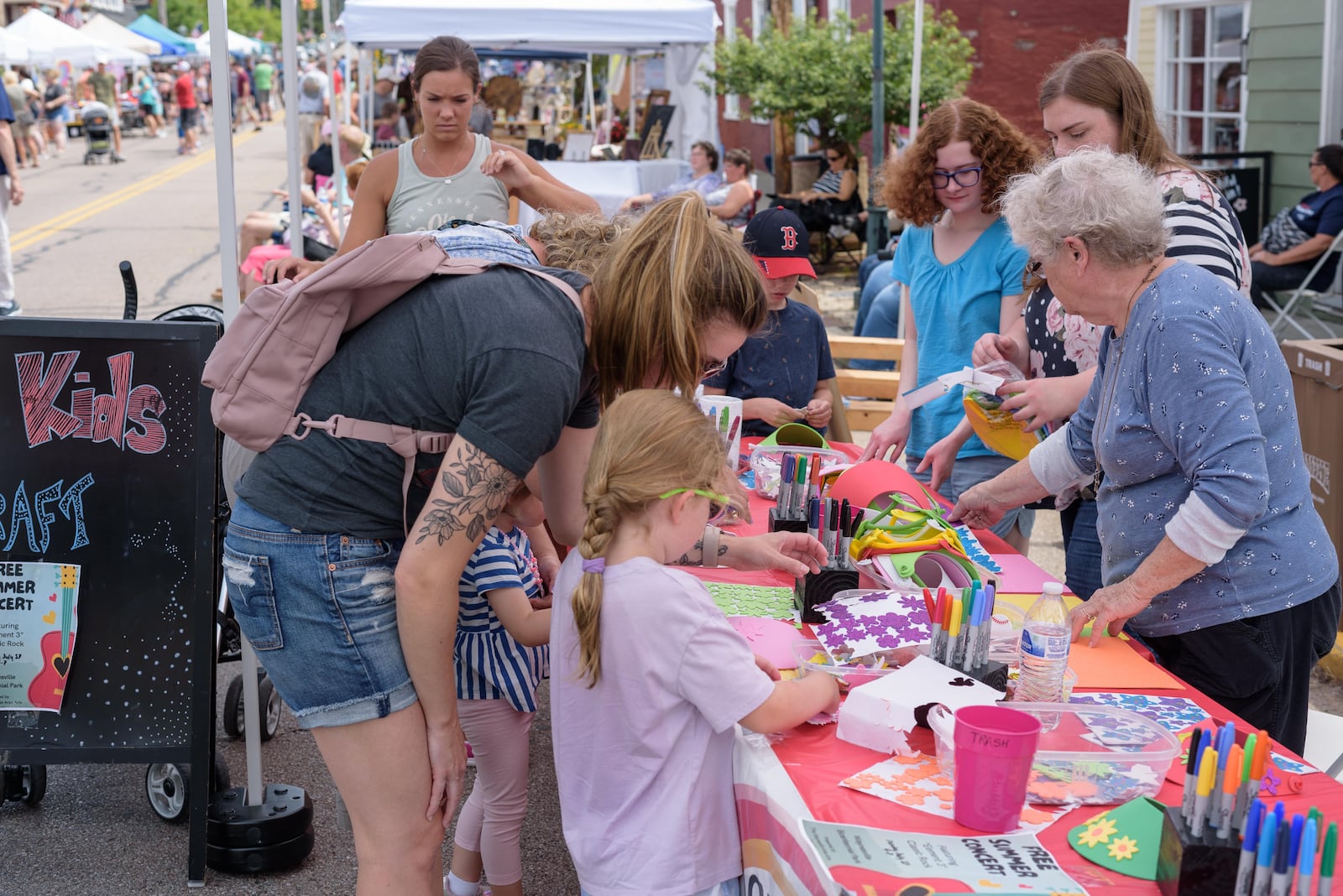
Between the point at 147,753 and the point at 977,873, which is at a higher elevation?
the point at 977,873

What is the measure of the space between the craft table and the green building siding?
28.4 feet

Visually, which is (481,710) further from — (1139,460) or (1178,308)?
(1178,308)

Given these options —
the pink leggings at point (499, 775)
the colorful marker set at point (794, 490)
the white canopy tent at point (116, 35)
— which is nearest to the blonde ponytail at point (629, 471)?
the pink leggings at point (499, 775)

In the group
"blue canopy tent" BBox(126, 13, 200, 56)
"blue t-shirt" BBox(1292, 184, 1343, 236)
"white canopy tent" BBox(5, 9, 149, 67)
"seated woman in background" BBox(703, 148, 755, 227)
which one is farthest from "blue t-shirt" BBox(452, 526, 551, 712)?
"blue canopy tent" BBox(126, 13, 200, 56)

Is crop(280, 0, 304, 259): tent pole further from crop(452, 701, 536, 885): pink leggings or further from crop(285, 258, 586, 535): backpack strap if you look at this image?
crop(285, 258, 586, 535): backpack strap

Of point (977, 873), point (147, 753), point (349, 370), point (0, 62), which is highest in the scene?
point (0, 62)

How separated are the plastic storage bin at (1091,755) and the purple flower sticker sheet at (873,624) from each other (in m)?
0.30

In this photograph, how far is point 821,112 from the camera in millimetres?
13445

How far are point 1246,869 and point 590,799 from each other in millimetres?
Answer: 1007

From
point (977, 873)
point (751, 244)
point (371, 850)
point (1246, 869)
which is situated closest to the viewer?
point (1246, 869)

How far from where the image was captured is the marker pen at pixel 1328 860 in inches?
52.2

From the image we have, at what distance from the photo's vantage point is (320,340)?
1.84 meters

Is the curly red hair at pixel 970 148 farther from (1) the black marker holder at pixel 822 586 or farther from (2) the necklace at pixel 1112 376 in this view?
(1) the black marker holder at pixel 822 586

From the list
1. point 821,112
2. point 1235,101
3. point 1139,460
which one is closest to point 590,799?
point 1139,460
